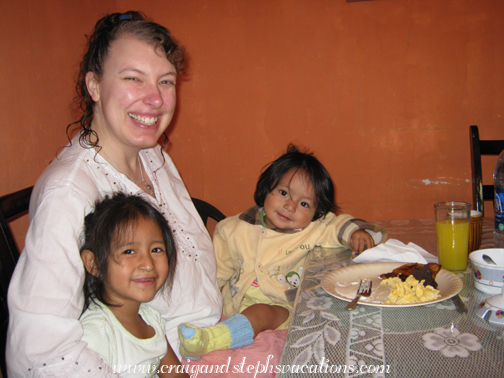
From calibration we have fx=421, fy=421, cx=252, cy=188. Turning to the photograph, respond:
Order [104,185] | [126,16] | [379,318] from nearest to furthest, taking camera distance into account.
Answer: [379,318]
[104,185]
[126,16]

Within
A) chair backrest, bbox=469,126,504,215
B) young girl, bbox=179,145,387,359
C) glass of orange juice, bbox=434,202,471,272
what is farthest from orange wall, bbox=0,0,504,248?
glass of orange juice, bbox=434,202,471,272

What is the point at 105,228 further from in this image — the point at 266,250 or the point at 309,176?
the point at 309,176

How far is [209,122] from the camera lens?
110 inches

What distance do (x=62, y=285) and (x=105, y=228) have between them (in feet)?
0.60

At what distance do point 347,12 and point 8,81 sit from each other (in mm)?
1887

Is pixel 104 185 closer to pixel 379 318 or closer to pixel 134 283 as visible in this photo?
pixel 134 283

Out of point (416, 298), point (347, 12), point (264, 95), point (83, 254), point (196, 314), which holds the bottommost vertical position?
point (196, 314)

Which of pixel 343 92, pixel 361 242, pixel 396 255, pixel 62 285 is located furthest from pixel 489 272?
pixel 343 92

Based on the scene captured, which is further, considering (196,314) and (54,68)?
(54,68)

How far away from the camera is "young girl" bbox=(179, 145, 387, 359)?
144cm

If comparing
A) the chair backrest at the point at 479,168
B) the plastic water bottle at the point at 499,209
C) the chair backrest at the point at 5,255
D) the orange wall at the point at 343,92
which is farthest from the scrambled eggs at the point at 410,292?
the orange wall at the point at 343,92

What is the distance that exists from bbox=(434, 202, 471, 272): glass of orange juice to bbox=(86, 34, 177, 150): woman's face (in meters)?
0.84

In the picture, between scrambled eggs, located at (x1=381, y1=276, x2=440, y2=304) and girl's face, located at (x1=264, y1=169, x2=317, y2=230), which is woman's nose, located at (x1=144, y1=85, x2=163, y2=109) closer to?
girl's face, located at (x1=264, y1=169, x2=317, y2=230)

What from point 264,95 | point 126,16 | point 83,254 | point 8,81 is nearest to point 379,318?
point 83,254
